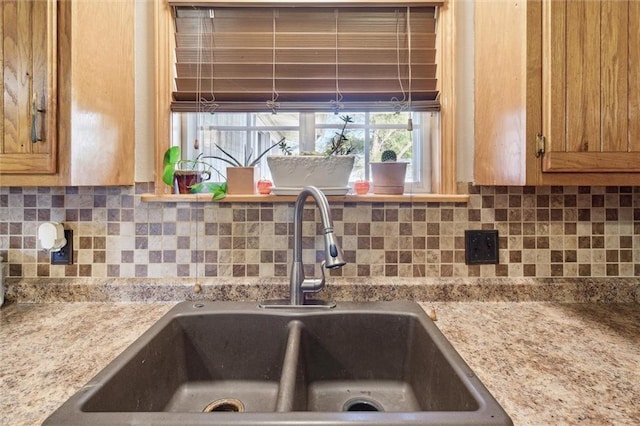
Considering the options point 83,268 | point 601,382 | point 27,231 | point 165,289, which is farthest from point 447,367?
A: point 27,231

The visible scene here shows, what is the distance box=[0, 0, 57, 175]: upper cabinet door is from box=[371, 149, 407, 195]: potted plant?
36.3 inches

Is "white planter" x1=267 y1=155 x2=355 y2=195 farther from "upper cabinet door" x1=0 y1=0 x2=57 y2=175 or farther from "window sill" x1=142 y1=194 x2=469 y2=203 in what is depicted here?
"upper cabinet door" x1=0 y1=0 x2=57 y2=175

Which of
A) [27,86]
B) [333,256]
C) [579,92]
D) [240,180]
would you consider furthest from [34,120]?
[579,92]

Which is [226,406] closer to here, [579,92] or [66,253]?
[66,253]

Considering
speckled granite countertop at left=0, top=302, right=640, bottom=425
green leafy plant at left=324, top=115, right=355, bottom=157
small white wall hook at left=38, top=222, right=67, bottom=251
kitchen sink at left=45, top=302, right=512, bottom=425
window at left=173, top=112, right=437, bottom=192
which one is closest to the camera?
speckled granite countertop at left=0, top=302, right=640, bottom=425

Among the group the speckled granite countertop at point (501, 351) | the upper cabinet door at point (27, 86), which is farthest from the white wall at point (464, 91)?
the upper cabinet door at point (27, 86)

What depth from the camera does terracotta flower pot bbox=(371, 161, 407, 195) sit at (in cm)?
117

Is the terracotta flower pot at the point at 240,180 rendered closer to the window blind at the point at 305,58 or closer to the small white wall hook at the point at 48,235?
the window blind at the point at 305,58

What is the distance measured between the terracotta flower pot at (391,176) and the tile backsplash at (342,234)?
5 centimetres

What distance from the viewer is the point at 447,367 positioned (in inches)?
29.0

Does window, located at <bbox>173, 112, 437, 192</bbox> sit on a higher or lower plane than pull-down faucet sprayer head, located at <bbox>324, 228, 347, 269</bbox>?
higher

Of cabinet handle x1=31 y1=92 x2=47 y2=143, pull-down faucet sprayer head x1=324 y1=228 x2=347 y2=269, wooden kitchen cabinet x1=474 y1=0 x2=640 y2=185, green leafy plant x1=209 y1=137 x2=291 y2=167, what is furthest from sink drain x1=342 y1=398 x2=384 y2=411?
cabinet handle x1=31 y1=92 x2=47 y2=143

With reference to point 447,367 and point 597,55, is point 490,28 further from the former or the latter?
point 447,367

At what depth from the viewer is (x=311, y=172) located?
114cm
